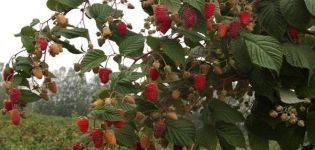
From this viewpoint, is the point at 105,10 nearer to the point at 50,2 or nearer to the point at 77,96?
the point at 50,2

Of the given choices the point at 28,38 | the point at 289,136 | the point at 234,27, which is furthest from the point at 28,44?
the point at 289,136

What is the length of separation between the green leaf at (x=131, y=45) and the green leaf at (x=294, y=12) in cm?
43

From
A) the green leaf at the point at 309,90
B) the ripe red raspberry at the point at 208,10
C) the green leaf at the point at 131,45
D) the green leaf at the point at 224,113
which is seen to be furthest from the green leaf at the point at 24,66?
the green leaf at the point at 309,90

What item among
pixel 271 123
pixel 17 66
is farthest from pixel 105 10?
pixel 271 123

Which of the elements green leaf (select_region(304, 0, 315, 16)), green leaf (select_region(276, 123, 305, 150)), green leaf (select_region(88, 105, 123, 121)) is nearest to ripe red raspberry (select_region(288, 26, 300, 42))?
green leaf (select_region(304, 0, 315, 16))

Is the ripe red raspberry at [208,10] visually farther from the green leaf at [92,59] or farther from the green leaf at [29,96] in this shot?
the green leaf at [29,96]

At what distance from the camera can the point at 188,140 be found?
5.21 ft

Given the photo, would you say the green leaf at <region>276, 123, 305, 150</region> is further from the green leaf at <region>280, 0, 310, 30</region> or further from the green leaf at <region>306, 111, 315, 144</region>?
the green leaf at <region>280, 0, 310, 30</region>

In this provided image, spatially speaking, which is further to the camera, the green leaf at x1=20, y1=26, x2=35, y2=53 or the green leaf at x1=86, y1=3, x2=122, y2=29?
the green leaf at x1=86, y1=3, x2=122, y2=29

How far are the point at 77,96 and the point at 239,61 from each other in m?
51.2

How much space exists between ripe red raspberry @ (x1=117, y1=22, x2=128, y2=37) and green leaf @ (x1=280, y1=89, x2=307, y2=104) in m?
0.52

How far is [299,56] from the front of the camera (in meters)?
1.61

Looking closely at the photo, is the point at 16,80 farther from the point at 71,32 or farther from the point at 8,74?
the point at 71,32

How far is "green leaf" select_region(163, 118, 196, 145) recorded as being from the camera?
157 centimetres
